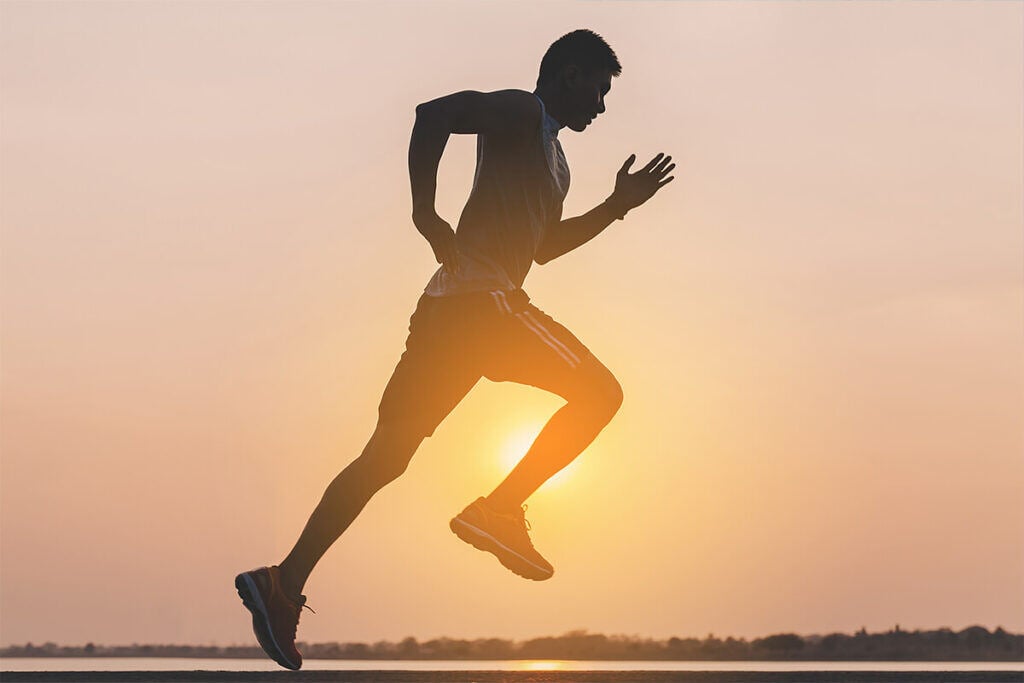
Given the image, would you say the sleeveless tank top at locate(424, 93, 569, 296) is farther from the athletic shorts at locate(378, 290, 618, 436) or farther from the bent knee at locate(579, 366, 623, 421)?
the bent knee at locate(579, 366, 623, 421)

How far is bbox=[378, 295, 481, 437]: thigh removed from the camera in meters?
6.78

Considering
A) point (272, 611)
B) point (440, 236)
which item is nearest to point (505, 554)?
point (272, 611)

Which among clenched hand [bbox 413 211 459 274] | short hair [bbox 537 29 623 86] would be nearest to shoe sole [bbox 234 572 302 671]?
clenched hand [bbox 413 211 459 274]

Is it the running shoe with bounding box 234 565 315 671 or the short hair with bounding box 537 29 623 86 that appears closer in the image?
the running shoe with bounding box 234 565 315 671

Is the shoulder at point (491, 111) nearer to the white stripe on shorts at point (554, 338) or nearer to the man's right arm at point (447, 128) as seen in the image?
the man's right arm at point (447, 128)

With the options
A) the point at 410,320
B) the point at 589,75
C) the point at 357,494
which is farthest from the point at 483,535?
the point at 589,75

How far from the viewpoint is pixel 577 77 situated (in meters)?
6.83

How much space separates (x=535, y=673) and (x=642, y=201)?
2.65 meters

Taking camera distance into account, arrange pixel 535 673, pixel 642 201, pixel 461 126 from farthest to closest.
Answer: pixel 642 201, pixel 461 126, pixel 535 673

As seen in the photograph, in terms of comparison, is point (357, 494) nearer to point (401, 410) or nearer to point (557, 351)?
point (401, 410)

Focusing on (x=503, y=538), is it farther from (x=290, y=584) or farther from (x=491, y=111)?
(x=491, y=111)

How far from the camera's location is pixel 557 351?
680cm

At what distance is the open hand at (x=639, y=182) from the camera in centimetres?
728

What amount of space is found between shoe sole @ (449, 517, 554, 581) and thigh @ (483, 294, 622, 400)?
0.81 meters
